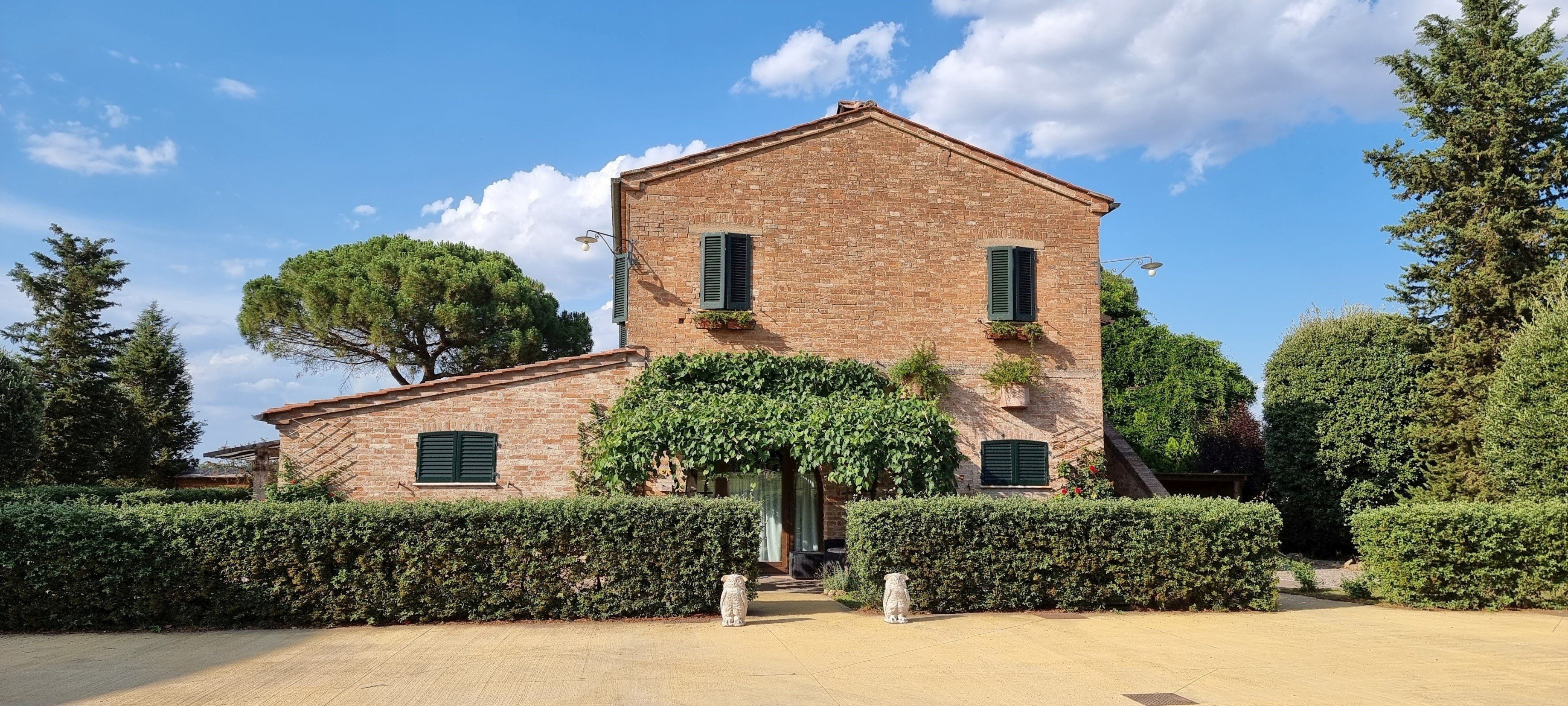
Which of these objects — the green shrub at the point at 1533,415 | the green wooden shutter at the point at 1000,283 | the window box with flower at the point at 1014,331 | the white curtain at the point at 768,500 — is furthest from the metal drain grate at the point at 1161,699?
the green shrub at the point at 1533,415

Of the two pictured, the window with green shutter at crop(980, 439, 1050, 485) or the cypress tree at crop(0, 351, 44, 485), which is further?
the cypress tree at crop(0, 351, 44, 485)

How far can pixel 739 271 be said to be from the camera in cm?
1595

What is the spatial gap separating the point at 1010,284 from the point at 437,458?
9.67 metres

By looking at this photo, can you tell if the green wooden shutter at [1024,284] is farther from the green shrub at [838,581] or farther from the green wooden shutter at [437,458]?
the green wooden shutter at [437,458]

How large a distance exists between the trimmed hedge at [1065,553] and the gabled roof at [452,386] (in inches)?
205

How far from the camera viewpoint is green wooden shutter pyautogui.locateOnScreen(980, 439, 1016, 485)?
1596 cm

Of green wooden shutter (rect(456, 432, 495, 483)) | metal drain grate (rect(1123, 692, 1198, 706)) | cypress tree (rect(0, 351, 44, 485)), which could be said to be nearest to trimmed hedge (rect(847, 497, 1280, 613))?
metal drain grate (rect(1123, 692, 1198, 706))

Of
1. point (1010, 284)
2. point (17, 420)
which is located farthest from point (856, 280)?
point (17, 420)

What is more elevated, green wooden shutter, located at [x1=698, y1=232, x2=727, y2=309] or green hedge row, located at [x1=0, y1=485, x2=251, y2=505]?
green wooden shutter, located at [x1=698, y1=232, x2=727, y2=309]

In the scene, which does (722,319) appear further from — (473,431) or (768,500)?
(473,431)

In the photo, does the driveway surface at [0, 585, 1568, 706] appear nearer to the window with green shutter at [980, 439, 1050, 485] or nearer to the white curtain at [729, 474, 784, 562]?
the white curtain at [729, 474, 784, 562]

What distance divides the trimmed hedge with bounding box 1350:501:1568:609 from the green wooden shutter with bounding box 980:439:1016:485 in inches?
Answer: 217

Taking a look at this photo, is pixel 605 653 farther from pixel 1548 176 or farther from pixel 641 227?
pixel 1548 176

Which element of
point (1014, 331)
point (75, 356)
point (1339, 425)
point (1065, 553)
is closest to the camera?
point (1065, 553)
